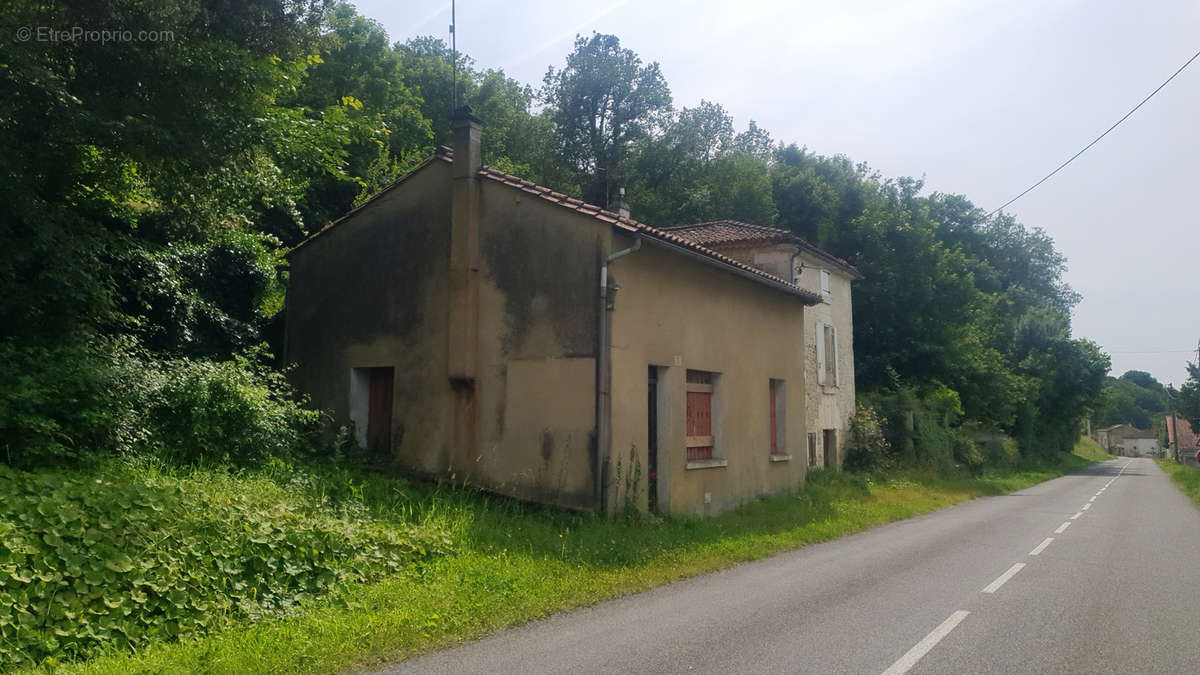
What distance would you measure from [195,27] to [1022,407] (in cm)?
4208

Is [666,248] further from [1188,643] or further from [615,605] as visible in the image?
[1188,643]

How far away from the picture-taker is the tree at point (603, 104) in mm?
34156

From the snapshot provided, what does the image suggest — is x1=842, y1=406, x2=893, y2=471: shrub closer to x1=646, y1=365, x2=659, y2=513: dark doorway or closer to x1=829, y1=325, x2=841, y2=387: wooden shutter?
x1=829, y1=325, x2=841, y2=387: wooden shutter

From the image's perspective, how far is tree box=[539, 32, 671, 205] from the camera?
34.2 metres

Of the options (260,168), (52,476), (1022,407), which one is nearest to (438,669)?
(52,476)

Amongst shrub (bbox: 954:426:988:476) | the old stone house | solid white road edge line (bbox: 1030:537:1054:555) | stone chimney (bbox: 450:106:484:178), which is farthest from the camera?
shrub (bbox: 954:426:988:476)

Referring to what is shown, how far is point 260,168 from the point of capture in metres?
11.6

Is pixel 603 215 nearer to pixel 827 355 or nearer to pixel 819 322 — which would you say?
pixel 819 322

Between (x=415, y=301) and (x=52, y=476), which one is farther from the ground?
(x=415, y=301)

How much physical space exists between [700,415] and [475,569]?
632cm

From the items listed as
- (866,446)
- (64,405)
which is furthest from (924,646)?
(866,446)

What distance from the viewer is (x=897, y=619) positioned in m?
6.64

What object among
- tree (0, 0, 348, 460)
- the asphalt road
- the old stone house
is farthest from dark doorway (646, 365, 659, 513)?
tree (0, 0, 348, 460)

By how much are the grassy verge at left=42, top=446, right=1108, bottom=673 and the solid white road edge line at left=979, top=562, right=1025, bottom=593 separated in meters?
2.94
